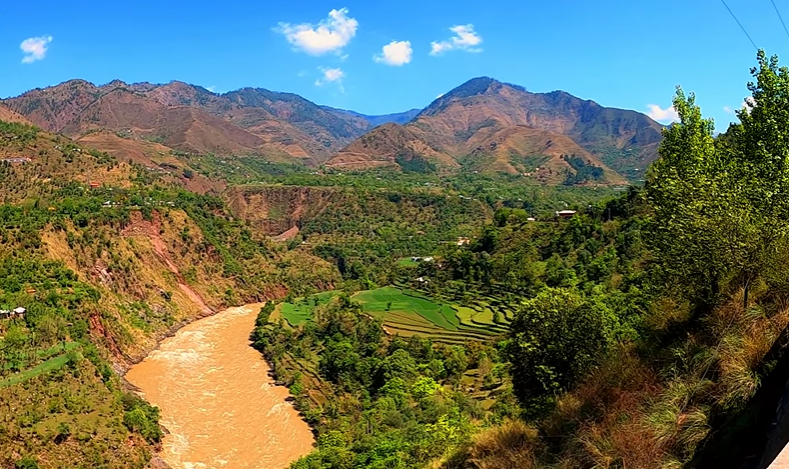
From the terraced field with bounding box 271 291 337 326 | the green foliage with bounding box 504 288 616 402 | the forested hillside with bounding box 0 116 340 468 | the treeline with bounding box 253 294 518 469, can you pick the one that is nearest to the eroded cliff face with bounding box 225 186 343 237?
the forested hillside with bounding box 0 116 340 468

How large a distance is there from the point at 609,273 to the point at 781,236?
1260 inches

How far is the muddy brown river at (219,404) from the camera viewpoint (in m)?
32.4

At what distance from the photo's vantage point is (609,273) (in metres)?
41.0

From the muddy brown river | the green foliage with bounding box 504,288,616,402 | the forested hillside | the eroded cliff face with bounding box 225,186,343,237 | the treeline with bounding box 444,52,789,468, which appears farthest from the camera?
the eroded cliff face with bounding box 225,186,343,237

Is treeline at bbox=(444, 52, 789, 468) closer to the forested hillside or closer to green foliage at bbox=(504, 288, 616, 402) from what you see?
green foliage at bbox=(504, 288, 616, 402)

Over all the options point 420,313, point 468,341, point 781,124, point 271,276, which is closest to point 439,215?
point 271,276

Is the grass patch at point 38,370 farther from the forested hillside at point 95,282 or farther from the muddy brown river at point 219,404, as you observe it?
the muddy brown river at point 219,404

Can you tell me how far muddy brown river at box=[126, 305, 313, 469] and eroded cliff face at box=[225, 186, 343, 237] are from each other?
200 ft

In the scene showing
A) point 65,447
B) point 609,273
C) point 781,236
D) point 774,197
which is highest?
point 774,197

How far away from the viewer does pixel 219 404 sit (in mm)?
39594

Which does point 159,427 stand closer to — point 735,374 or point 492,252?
point 735,374

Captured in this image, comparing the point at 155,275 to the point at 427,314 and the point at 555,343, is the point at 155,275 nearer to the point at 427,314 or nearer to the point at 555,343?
the point at 427,314

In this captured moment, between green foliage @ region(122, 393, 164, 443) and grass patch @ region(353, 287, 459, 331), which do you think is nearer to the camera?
green foliage @ region(122, 393, 164, 443)

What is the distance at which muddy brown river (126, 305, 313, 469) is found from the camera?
32.4 m
